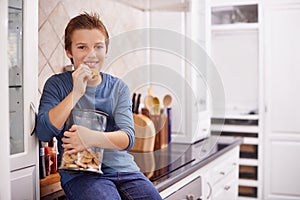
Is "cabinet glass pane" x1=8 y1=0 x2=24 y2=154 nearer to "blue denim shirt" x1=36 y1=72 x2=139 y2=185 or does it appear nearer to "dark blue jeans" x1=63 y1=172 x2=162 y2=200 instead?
"blue denim shirt" x1=36 y1=72 x2=139 y2=185

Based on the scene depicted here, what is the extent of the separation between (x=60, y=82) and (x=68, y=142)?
0.17 meters

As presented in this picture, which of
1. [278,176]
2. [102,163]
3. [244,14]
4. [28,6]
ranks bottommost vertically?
[278,176]

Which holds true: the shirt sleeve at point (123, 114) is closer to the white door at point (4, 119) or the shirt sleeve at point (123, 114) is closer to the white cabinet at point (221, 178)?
the white door at point (4, 119)

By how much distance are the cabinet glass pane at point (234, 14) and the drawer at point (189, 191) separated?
170 centimetres

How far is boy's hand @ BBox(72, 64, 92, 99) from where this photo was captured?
1.22m

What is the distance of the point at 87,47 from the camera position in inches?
50.1

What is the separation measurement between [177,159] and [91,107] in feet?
2.80

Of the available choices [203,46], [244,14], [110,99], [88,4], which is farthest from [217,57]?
[110,99]

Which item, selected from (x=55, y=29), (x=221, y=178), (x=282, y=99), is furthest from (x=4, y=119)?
(x=282, y=99)

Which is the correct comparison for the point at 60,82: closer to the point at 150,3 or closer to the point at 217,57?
the point at 150,3

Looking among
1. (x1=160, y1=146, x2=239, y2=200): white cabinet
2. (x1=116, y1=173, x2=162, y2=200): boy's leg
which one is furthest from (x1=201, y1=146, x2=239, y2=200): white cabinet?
(x1=116, y1=173, x2=162, y2=200): boy's leg

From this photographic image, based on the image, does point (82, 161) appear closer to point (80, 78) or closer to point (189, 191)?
point (80, 78)

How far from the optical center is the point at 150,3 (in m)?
2.50

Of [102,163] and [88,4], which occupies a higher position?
[88,4]
